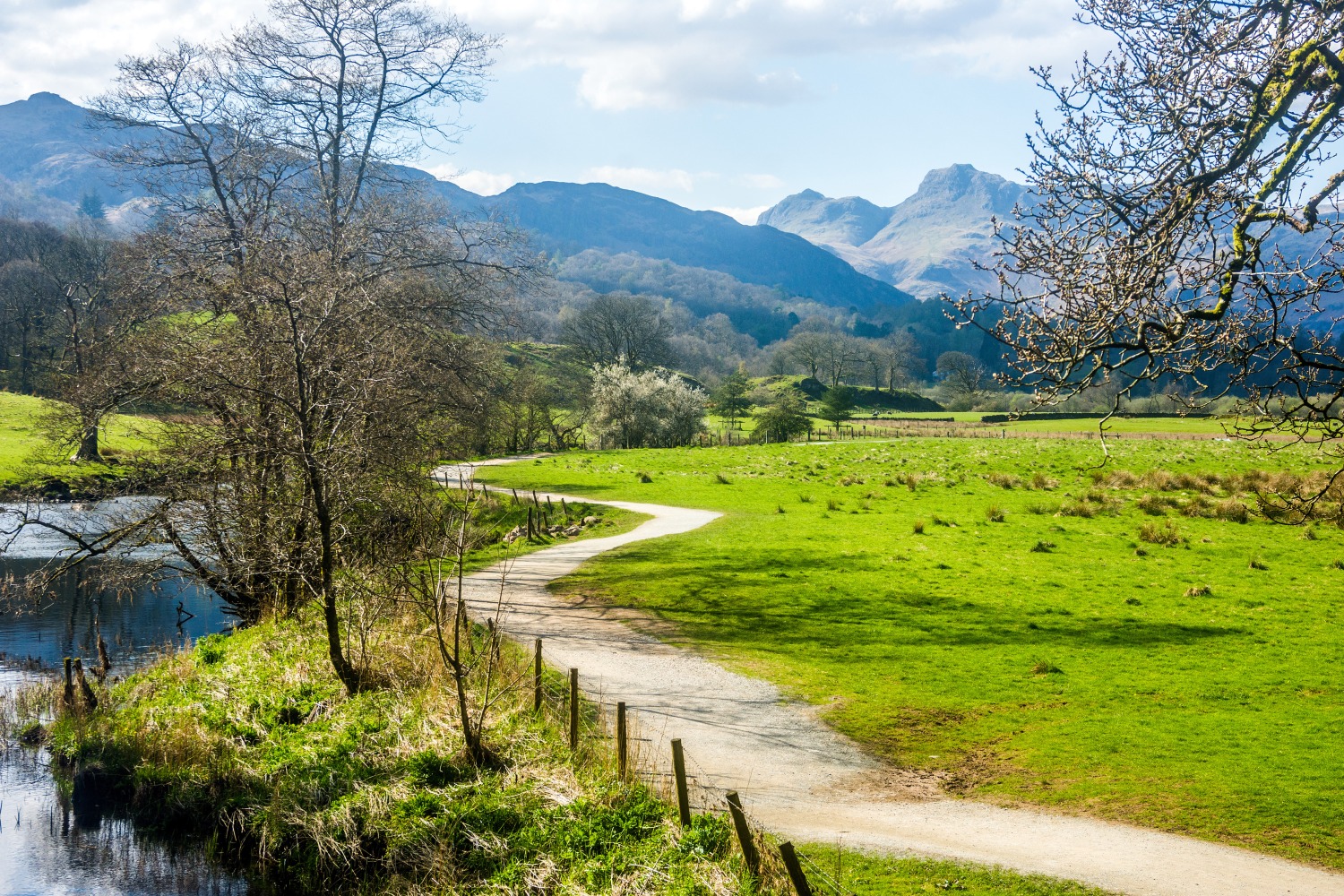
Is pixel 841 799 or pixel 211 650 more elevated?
pixel 841 799

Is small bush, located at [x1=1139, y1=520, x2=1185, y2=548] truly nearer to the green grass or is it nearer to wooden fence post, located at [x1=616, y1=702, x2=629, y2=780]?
the green grass

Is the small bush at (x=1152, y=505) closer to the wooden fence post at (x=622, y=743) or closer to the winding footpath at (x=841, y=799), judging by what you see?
the winding footpath at (x=841, y=799)

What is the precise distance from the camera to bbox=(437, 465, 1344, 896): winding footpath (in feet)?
24.1

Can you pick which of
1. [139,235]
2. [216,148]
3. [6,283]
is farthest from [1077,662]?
[6,283]

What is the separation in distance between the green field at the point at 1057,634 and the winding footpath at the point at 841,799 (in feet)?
1.34

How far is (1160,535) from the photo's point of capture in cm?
2334

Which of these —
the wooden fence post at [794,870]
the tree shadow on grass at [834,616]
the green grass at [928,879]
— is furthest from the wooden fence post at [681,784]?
the tree shadow on grass at [834,616]

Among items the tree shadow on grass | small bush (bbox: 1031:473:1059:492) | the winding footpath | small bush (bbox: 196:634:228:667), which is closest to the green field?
the tree shadow on grass

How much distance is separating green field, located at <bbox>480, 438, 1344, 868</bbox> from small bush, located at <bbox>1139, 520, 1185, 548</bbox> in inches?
3.5

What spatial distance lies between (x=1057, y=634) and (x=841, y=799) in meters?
7.62

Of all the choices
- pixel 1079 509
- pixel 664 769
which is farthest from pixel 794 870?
pixel 1079 509

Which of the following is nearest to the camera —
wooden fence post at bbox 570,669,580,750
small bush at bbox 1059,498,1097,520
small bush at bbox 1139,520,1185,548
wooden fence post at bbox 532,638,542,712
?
wooden fence post at bbox 570,669,580,750

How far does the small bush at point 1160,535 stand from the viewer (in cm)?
2295

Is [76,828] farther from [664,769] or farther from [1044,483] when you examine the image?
[1044,483]
